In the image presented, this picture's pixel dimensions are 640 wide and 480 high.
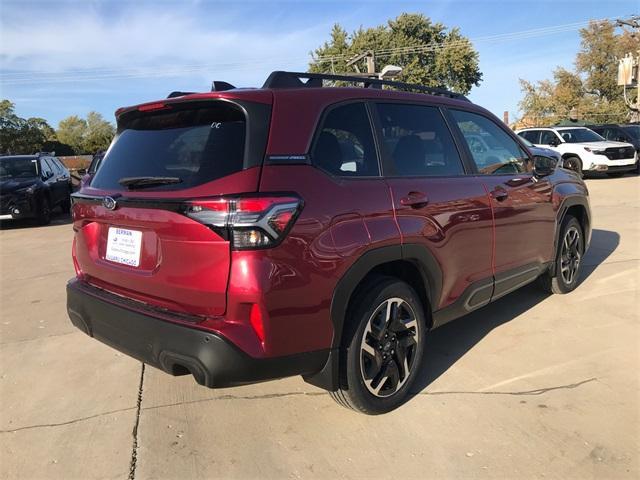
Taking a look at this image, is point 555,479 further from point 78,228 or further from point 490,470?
point 78,228

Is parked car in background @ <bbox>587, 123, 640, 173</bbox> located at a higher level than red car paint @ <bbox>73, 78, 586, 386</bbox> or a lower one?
higher

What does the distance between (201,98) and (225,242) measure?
821mm

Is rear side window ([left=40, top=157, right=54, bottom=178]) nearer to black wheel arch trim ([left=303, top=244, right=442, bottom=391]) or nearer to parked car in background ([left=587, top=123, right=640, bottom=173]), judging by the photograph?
black wheel arch trim ([left=303, top=244, right=442, bottom=391])

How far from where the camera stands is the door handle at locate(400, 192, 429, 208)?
293 cm

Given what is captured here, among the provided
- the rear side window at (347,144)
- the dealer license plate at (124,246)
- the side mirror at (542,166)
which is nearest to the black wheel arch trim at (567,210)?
the side mirror at (542,166)

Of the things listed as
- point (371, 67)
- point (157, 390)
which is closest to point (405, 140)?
point (157, 390)

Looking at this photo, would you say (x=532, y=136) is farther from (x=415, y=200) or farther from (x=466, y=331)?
(x=415, y=200)

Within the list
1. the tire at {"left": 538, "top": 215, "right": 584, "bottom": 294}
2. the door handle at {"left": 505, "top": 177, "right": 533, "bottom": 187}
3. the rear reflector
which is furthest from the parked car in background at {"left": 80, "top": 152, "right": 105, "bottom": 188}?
the tire at {"left": 538, "top": 215, "right": 584, "bottom": 294}

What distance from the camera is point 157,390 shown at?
3396 mm

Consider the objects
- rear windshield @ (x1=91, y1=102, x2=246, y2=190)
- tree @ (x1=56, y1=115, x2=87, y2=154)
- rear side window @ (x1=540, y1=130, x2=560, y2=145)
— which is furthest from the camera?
tree @ (x1=56, y1=115, x2=87, y2=154)

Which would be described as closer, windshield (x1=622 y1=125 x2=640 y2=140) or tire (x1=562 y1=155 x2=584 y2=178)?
tire (x1=562 y1=155 x2=584 y2=178)

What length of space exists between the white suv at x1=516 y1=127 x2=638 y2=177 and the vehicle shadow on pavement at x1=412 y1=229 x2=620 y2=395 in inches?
466

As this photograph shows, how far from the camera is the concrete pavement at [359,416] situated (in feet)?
8.46

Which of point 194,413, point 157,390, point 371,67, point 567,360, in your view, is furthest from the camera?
point 371,67
